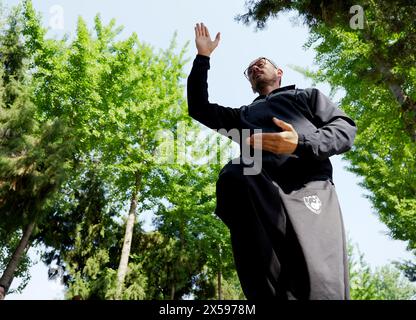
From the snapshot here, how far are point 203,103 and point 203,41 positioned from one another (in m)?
0.36

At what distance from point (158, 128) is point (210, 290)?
9.92m

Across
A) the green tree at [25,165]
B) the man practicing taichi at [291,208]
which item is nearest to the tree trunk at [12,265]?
the green tree at [25,165]

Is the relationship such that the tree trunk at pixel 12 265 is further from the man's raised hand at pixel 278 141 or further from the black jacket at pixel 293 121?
the man's raised hand at pixel 278 141

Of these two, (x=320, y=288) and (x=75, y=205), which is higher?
(x=75, y=205)

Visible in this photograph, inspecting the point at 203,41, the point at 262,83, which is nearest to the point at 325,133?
the point at 262,83

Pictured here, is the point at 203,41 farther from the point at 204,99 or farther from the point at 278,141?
the point at 278,141

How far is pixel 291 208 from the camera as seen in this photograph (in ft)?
4.17

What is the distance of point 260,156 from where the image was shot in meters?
1.43

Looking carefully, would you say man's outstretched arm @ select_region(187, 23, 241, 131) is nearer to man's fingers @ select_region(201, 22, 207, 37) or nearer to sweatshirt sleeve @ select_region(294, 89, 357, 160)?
man's fingers @ select_region(201, 22, 207, 37)

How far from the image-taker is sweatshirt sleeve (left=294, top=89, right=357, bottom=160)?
1.30 m
